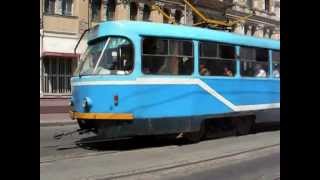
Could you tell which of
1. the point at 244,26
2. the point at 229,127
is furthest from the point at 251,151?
the point at 244,26

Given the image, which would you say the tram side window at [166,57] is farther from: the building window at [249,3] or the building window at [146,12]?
the building window at [249,3]

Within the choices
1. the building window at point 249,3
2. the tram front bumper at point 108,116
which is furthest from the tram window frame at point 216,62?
the building window at point 249,3

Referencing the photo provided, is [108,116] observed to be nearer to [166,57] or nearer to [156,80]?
[156,80]

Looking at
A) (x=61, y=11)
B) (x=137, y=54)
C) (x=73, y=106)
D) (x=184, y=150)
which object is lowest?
(x=184, y=150)

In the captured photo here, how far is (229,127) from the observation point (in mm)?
15406

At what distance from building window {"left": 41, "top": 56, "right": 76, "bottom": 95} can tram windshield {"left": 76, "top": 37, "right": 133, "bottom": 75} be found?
14.9 metres

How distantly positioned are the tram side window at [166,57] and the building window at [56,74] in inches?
579

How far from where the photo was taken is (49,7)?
91.1ft

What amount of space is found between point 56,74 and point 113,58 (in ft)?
53.2

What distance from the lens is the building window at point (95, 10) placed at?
3042 centimetres

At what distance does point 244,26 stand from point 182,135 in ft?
101

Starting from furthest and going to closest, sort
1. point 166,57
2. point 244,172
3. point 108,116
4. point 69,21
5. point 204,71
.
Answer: point 69,21
point 204,71
point 166,57
point 108,116
point 244,172

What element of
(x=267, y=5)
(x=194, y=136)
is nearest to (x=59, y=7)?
(x=194, y=136)
